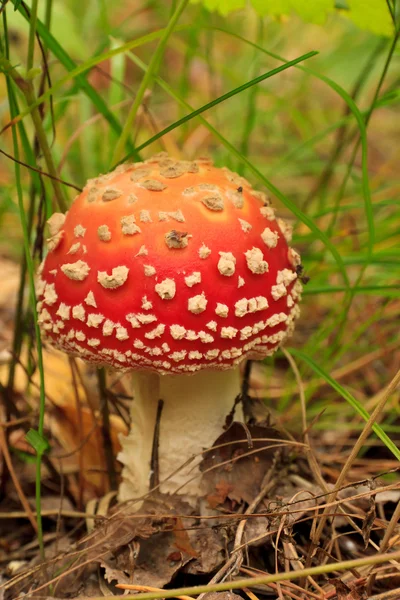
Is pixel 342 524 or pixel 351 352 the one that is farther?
pixel 351 352

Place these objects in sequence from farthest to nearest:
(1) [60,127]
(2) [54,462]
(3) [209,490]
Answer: (1) [60,127]
(2) [54,462]
(3) [209,490]

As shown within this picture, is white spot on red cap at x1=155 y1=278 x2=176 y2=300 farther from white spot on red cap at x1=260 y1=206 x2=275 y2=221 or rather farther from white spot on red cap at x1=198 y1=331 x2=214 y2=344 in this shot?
white spot on red cap at x1=260 y1=206 x2=275 y2=221

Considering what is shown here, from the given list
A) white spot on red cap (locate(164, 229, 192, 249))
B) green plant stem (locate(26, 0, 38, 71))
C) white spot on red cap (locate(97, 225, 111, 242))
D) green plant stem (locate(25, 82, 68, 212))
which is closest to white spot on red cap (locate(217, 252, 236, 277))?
white spot on red cap (locate(164, 229, 192, 249))

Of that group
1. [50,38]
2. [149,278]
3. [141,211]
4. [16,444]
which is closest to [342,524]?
[149,278]

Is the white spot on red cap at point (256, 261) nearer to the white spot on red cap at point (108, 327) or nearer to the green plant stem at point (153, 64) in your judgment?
the white spot on red cap at point (108, 327)

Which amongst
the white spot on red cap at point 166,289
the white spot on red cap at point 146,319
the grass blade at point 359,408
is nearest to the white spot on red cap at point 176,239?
the white spot on red cap at point 166,289

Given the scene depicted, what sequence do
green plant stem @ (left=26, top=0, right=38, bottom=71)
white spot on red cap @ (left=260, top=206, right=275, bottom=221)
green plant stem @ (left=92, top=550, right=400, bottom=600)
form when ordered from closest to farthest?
green plant stem @ (left=92, top=550, right=400, bottom=600)
green plant stem @ (left=26, top=0, right=38, bottom=71)
white spot on red cap @ (left=260, top=206, right=275, bottom=221)

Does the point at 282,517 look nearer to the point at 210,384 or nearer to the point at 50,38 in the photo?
the point at 210,384

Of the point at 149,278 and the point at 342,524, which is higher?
the point at 149,278
